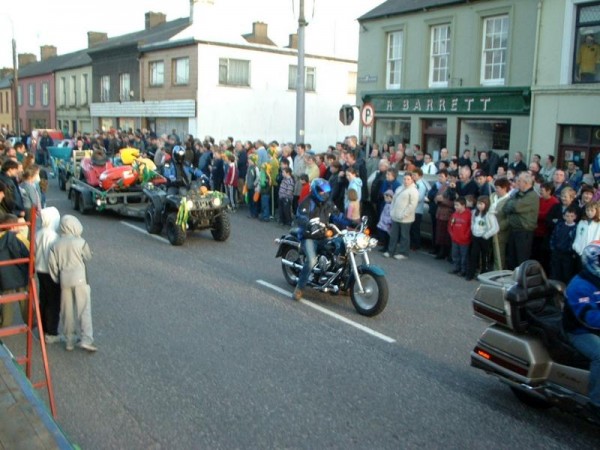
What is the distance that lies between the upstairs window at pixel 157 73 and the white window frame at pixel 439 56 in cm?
1666

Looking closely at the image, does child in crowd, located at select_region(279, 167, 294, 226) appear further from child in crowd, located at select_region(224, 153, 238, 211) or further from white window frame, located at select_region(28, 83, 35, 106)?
white window frame, located at select_region(28, 83, 35, 106)

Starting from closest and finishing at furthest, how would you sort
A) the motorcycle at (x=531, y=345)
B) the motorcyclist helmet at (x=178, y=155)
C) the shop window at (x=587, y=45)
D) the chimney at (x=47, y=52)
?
the motorcycle at (x=531, y=345)
the motorcyclist helmet at (x=178, y=155)
the shop window at (x=587, y=45)
the chimney at (x=47, y=52)

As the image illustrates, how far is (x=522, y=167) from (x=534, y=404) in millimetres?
9865

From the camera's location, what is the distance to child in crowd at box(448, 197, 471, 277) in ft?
34.4

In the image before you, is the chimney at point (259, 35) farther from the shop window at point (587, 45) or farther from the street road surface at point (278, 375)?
the street road surface at point (278, 375)

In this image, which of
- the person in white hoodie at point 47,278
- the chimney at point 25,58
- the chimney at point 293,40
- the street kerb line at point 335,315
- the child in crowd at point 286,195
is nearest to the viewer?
the person in white hoodie at point 47,278

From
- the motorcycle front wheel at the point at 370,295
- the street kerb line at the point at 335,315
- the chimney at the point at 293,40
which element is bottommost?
the street kerb line at the point at 335,315

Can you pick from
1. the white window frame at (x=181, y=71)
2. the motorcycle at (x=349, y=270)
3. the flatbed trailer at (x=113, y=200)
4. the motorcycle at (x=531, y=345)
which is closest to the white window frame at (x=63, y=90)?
the white window frame at (x=181, y=71)

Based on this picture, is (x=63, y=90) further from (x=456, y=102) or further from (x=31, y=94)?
(x=456, y=102)

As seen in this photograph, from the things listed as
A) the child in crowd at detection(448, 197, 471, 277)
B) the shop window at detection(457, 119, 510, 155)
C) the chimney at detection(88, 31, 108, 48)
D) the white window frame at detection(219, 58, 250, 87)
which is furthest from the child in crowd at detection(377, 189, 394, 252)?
the chimney at detection(88, 31, 108, 48)

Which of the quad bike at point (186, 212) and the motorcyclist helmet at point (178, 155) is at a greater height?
the motorcyclist helmet at point (178, 155)

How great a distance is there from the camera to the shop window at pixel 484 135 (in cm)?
1859

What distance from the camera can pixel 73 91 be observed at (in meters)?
43.4

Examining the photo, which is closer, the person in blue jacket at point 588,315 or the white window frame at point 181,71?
the person in blue jacket at point 588,315
